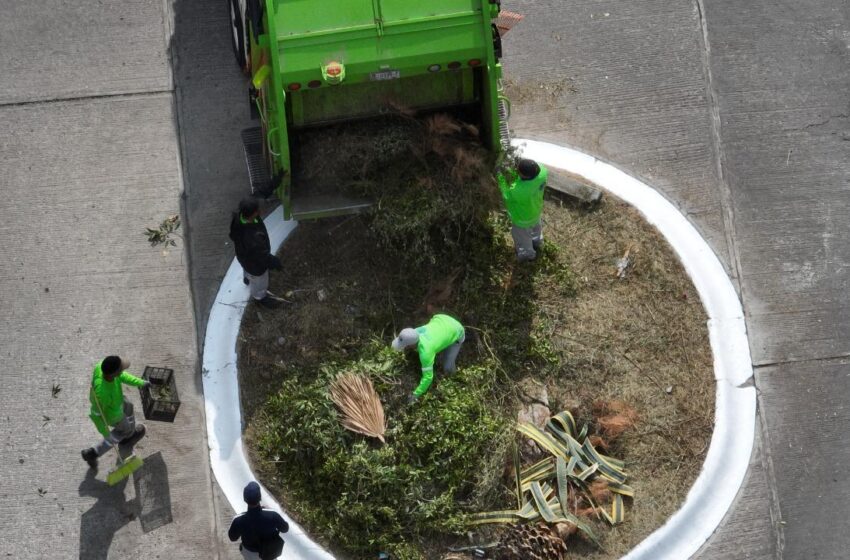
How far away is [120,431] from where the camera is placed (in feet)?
25.0

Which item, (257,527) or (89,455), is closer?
(257,527)

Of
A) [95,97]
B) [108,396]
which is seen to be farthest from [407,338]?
[95,97]

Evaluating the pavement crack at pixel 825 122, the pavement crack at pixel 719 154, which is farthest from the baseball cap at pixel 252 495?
the pavement crack at pixel 825 122

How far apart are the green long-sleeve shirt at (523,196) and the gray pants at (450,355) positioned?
1.16 m

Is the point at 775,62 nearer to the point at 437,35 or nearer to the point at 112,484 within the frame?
the point at 437,35

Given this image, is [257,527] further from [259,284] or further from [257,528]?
[259,284]

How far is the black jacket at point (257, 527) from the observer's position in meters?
6.96

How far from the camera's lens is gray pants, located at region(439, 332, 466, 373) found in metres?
7.76

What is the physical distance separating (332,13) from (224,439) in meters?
3.86

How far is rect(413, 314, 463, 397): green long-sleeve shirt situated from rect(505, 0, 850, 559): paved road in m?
2.49

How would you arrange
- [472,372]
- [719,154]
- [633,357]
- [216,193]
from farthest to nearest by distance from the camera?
[719,154] < [216,193] < [633,357] < [472,372]

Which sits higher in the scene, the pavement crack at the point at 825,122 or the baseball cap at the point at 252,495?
the pavement crack at the point at 825,122

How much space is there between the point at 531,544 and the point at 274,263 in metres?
3.28

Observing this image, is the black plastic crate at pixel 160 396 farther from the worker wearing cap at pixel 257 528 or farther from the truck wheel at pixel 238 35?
the truck wheel at pixel 238 35
